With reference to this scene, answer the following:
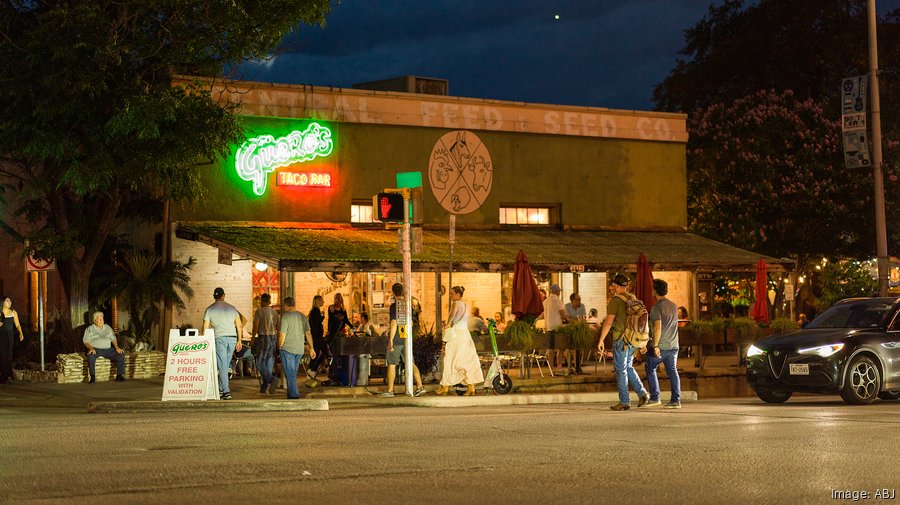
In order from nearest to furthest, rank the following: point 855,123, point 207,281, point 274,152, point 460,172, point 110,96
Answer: point 110,96
point 855,123
point 207,281
point 274,152
point 460,172

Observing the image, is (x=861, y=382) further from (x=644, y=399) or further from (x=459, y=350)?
(x=459, y=350)

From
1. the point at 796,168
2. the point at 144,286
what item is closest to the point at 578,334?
the point at 144,286

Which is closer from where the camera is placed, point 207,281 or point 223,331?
point 223,331

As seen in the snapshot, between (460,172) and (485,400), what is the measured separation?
1185cm

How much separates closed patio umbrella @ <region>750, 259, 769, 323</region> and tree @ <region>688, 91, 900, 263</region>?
11.1 m

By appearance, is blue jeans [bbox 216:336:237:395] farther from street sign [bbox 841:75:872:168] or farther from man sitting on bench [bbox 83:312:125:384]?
street sign [bbox 841:75:872:168]

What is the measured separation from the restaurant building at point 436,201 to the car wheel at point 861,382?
360 inches

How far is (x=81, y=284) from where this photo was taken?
2477cm

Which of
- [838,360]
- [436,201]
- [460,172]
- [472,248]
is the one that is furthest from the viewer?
[460,172]

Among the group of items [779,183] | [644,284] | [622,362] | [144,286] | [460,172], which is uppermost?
[779,183]

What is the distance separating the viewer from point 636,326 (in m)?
16.4

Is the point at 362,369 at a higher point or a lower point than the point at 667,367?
lower

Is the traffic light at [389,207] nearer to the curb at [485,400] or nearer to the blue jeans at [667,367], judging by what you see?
the curb at [485,400]

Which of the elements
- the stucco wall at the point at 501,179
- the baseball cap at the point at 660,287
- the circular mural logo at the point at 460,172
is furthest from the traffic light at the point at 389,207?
the circular mural logo at the point at 460,172
